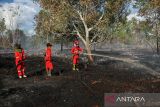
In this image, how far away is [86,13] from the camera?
45.6 m

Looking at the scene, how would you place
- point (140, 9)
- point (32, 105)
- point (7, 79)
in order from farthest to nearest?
point (140, 9), point (7, 79), point (32, 105)

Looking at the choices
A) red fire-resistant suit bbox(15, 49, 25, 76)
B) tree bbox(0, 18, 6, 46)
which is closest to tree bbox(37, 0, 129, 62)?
red fire-resistant suit bbox(15, 49, 25, 76)

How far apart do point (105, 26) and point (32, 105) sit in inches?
1295

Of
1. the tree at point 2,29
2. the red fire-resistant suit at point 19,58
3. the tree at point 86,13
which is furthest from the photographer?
the tree at point 2,29

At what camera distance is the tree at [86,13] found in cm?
4391

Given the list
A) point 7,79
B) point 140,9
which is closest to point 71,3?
point 140,9

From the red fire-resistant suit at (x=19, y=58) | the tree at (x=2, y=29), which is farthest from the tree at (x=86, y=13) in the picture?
the tree at (x=2, y=29)

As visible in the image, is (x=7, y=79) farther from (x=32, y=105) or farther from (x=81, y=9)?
(x=81, y=9)

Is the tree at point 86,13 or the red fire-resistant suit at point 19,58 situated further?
the tree at point 86,13

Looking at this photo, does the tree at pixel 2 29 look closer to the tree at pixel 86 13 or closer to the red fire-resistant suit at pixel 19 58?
the tree at pixel 86 13

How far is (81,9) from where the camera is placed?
4681 centimetres

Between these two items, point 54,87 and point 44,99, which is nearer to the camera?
point 44,99

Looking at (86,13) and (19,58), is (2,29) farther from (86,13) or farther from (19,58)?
(19,58)

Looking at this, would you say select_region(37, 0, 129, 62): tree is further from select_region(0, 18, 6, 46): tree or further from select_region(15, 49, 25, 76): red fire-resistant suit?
select_region(0, 18, 6, 46): tree
